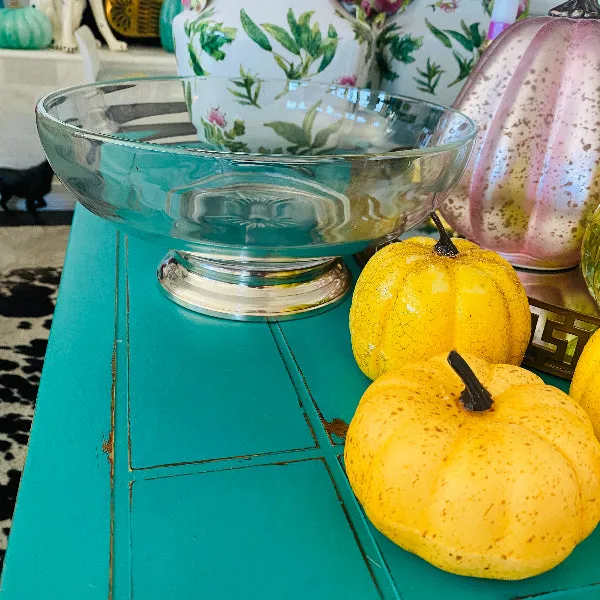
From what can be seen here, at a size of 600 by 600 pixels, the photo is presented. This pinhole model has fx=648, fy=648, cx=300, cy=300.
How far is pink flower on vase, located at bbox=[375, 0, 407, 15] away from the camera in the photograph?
0.68m

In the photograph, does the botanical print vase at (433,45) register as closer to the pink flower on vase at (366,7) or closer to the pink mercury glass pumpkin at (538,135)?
the pink flower on vase at (366,7)

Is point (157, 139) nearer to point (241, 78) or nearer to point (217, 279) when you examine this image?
point (241, 78)

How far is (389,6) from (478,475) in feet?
1.86

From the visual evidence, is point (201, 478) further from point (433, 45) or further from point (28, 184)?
point (28, 184)

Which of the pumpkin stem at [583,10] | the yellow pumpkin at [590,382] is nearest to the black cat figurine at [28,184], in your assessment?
the pumpkin stem at [583,10]

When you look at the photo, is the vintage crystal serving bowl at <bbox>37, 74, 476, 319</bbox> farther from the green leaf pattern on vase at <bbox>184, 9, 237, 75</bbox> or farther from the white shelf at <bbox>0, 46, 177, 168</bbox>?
the white shelf at <bbox>0, 46, 177, 168</bbox>

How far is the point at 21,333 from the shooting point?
1.45m

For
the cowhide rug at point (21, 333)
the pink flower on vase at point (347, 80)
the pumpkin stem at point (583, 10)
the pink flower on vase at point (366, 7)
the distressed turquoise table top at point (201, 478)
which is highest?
the pumpkin stem at point (583, 10)

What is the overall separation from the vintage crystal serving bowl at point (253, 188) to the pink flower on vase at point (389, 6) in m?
0.09

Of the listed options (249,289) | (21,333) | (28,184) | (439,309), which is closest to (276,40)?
(249,289)

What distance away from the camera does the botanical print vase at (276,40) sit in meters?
0.64

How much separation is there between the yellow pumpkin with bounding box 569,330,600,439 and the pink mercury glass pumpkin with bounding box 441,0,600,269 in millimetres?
184

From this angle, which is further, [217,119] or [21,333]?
Result: [21,333]

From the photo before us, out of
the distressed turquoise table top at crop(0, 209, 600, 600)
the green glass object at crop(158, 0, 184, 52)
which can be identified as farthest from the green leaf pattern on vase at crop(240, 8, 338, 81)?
the green glass object at crop(158, 0, 184, 52)
